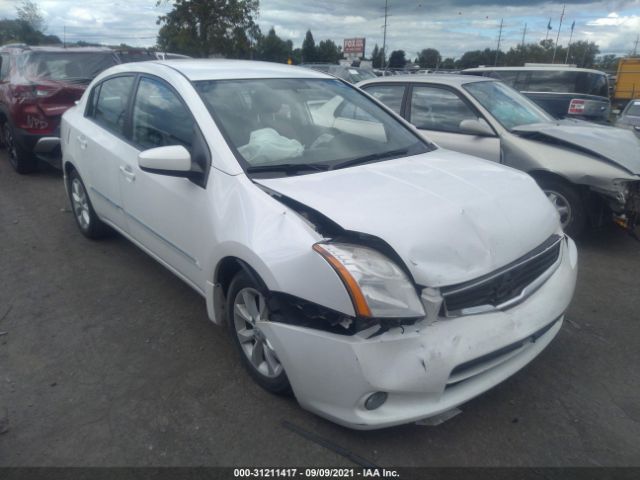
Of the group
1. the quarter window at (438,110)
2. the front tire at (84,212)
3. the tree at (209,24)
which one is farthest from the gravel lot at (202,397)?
the tree at (209,24)

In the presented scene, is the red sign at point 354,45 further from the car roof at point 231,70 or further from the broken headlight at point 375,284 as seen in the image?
the broken headlight at point 375,284

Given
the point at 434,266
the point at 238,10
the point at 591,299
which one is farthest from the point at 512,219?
the point at 238,10

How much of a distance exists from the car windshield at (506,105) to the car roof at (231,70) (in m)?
2.33

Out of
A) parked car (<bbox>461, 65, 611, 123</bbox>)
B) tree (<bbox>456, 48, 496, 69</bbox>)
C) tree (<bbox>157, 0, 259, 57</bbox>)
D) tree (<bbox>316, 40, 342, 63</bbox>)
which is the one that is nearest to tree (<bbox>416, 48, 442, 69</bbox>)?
tree (<bbox>456, 48, 496, 69</bbox>)

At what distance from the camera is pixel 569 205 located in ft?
16.6

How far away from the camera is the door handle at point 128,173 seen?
3.68m

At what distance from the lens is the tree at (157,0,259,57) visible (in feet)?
79.9

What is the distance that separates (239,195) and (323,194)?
47 centimetres

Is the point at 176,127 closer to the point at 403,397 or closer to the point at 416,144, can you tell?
the point at 416,144

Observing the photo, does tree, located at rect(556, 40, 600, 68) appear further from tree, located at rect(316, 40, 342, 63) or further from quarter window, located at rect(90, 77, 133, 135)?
quarter window, located at rect(90, 77, 133, 135)

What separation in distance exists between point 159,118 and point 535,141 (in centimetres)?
374

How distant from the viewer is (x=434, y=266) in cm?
230

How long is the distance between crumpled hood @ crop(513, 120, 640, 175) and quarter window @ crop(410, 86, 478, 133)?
24.8 inches

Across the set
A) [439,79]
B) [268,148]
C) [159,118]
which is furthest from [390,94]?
[268,148]
